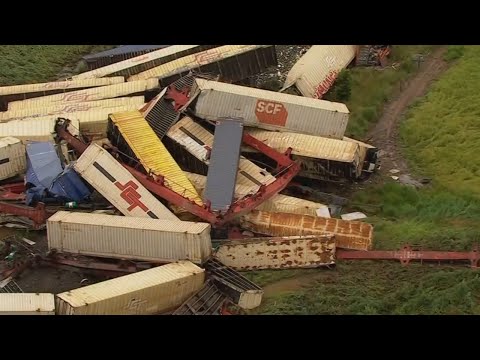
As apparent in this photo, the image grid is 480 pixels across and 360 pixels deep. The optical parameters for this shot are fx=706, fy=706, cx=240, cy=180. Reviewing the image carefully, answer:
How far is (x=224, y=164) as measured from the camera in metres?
42.7

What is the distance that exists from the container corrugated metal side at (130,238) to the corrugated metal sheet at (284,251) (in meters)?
1.63

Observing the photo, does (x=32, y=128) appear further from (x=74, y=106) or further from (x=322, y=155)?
(x=322, y=155)

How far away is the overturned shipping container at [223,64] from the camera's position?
55.7 m

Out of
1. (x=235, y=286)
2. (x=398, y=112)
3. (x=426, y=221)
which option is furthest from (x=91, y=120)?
(x=398, y=112)

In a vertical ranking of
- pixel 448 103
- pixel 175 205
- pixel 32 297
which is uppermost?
pixel 448 103

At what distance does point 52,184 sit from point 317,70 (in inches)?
950

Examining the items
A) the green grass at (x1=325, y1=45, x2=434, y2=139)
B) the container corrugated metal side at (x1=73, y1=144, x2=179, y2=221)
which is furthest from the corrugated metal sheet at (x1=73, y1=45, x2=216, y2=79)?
the container corrugated metal side at (x1=73, y1=144, x2=179, y2=221)

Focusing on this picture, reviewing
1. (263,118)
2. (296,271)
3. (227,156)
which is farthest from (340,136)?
(296,271)

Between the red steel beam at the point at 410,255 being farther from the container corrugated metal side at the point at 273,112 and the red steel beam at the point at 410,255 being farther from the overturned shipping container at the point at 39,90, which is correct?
the overturned shipping container at the point at 39,90

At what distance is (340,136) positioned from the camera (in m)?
46.7

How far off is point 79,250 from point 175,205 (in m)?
6.42

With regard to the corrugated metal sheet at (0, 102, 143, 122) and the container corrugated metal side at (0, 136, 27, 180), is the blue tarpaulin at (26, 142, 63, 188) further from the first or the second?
the corrugated metal sheet at (0, 102, 143, 122)

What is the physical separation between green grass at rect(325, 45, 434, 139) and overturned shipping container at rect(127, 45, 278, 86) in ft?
Result: 20.6

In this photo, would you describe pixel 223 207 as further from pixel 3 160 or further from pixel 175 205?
pixel 3 160
